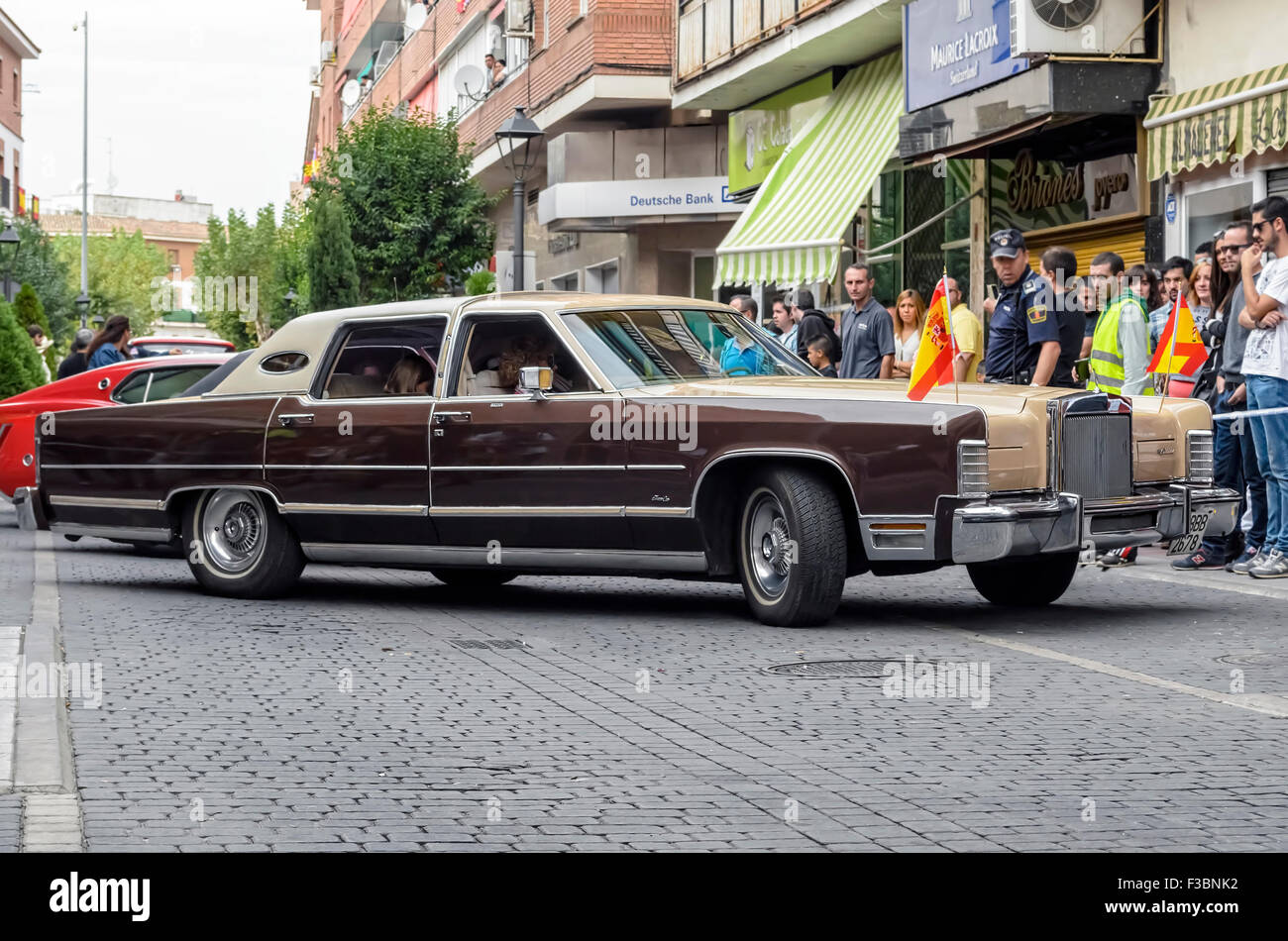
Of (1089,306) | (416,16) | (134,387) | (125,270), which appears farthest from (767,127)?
(125,270)

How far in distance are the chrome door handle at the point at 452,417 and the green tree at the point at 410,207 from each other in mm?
27347

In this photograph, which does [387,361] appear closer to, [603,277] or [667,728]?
[667,728]

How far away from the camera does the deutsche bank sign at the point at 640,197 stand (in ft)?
100

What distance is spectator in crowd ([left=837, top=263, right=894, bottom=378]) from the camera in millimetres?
14320

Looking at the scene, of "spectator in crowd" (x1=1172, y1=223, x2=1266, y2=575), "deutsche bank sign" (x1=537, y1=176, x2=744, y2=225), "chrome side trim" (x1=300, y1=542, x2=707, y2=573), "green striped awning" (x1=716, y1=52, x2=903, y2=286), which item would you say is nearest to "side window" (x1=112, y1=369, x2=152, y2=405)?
"chrome side trim" (x1=300, y1=542, x2=707, y2=573)

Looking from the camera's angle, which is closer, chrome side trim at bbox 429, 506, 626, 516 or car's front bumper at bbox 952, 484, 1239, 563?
car's front bumper at bbox 952, 484, 1239, 563

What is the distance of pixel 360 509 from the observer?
10.7 meters

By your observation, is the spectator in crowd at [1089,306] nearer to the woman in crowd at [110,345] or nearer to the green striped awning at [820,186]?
the green striped awning at [820,186]

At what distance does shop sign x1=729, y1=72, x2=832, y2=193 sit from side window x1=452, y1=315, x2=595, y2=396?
15.7 metres

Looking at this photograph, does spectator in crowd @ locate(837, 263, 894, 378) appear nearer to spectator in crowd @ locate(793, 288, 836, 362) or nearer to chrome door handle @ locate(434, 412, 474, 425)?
spectator in crowd @ locate(793, 288, 836, 362)

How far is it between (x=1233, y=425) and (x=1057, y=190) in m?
9.04
